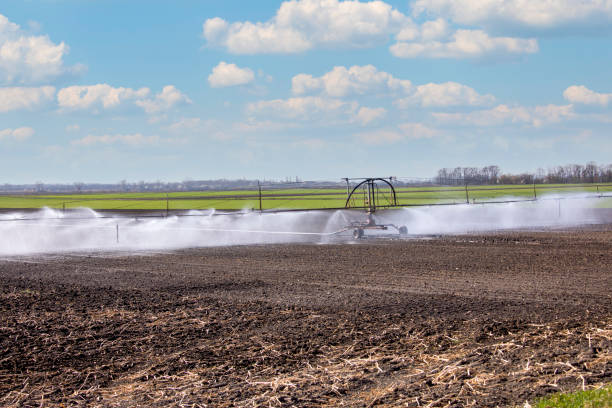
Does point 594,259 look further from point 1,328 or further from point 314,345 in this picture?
point 1,328

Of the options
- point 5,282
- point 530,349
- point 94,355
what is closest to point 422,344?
point 530,349

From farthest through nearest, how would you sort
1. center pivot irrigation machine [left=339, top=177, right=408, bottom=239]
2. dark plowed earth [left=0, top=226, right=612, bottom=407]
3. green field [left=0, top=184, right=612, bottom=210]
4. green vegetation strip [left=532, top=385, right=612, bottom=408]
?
green field [left=0, top=184, right=612, bottom=210] → center pivot irrigation machine [left=339, top=177, right=408, bottom=239] → dark plowed earth [left=0, top=226, right=612, bottom=407] → green vegetation strip [left=532, top=385, right=612, bottom=408]

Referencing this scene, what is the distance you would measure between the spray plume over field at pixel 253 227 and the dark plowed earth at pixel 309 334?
11621 mm

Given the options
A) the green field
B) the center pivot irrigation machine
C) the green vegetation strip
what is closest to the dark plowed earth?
the green vegetation strip

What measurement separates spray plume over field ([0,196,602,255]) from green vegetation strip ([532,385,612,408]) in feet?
77.4

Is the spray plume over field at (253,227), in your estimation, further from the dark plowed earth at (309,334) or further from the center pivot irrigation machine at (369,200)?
the dark plowed earth at (309,334)

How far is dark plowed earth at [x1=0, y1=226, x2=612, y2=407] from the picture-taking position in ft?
25.8

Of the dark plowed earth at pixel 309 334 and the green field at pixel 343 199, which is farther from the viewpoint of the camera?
the green field at pixel 343 199

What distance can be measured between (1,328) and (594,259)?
16.0 m

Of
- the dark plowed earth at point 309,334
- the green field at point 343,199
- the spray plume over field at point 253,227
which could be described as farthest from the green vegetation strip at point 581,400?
the green field at point 343,199

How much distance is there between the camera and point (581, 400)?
660 cm

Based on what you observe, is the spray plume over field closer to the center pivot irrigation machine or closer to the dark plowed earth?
the center pivot irrigation machine

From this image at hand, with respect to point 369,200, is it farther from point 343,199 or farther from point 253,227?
point 343,199

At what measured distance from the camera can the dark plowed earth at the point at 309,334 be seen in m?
7.85
